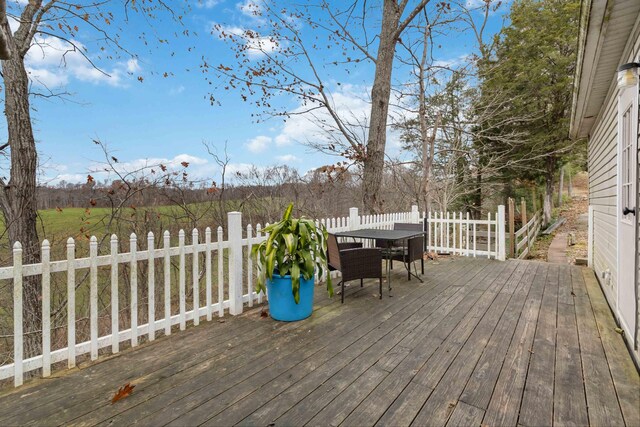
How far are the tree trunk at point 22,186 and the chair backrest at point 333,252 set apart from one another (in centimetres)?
386

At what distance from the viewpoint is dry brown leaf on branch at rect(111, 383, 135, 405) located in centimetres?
194

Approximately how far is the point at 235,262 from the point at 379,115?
5090 millimetres

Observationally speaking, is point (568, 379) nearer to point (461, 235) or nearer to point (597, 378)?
point (597, 378)

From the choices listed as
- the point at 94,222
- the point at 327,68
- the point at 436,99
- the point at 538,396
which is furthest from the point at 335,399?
the point at 436,99

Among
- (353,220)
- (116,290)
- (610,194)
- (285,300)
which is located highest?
(610,194)

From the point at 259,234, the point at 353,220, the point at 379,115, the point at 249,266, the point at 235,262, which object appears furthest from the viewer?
the point at 379,115

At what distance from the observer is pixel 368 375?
7.34 ft

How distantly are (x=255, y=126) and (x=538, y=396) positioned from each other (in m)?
7.78

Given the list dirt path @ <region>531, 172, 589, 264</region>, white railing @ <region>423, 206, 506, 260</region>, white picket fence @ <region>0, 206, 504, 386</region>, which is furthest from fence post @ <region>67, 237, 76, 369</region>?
dirt path @ <region>531, 172, 589, 264</region>

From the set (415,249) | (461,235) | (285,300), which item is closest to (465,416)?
(285,300)

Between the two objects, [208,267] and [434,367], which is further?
[208,267]

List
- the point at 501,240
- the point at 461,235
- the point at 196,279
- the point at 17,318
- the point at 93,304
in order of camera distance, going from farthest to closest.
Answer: the point at 461,235, the point at 501,240, the point at 196,279, the point at 93,304, the point at 17,318

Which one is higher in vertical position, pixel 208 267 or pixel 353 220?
pixel 353 220

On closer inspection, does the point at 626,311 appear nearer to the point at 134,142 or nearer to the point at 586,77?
the point at 586,77
